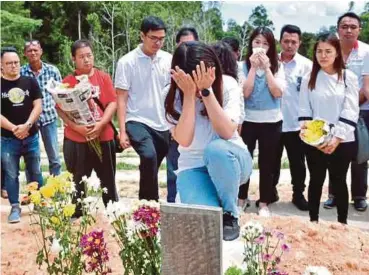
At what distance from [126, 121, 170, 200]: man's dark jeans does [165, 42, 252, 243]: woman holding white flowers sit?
3.74ft

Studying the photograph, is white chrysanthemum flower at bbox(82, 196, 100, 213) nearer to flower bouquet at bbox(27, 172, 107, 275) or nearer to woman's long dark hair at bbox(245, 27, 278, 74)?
flower bouquet at bbox(27, 172, 107, 275)

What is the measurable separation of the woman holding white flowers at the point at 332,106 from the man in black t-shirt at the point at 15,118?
89.8 inches

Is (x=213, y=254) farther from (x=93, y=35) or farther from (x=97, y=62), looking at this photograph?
(x=93, y=35)

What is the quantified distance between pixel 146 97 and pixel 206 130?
149 centimetres

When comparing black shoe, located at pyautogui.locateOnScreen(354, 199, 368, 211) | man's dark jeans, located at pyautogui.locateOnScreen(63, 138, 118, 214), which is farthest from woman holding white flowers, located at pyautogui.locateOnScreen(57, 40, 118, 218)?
black shoe, located at pyautogui.locateOnScreen(354, 199, 368, 211)

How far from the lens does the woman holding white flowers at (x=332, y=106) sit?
3.99m

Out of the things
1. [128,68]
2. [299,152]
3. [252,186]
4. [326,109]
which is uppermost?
[128,68]

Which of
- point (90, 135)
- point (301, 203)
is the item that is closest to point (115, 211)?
point (90, 135)

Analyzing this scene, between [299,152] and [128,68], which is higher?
[128,68]

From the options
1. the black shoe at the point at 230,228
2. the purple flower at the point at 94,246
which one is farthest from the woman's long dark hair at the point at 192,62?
the purple flower at the point at 94,246

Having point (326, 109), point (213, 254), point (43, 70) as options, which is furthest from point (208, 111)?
point (43, 70)

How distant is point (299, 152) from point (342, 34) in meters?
1.11

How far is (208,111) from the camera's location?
2.89m

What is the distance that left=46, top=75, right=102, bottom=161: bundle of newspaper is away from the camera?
13.6 ft
